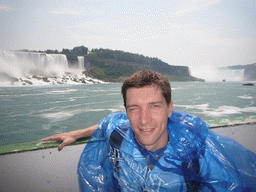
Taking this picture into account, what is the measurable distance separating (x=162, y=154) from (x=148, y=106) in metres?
0.34

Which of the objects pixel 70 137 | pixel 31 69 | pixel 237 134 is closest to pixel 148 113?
pixel 70 137

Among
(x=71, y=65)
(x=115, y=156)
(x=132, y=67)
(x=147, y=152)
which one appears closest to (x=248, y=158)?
(x=147, y=152)

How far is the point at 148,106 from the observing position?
102 centimetres

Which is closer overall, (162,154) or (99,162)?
(162,154)

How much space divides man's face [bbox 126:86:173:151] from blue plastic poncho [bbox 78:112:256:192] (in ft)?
0.44

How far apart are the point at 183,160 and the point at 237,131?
55.1 inches

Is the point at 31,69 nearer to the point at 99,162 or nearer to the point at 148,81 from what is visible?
the point at 99,162

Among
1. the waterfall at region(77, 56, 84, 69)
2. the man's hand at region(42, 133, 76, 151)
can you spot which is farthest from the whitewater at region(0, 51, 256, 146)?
the man's hand at region(42, 133, 76, 151)

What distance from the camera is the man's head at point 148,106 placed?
1012 mm

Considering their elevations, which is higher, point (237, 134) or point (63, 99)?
point (237, 134)

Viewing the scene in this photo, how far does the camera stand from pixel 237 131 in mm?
1975

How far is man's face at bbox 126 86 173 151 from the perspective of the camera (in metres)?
1.01

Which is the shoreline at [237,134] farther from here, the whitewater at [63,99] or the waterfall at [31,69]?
the waterfall at [31,69]

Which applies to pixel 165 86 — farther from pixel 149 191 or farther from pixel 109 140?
pixel 149 191
